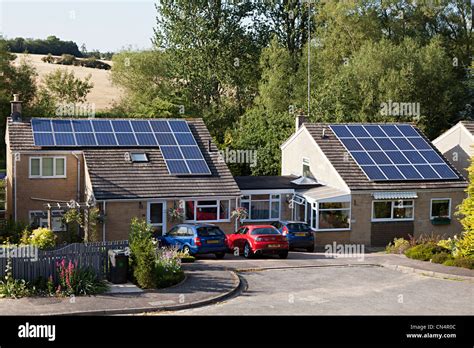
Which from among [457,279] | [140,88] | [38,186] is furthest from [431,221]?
[140,88]

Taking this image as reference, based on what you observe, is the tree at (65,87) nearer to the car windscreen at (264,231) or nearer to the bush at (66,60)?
the bush at (66,60)

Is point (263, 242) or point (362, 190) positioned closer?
point (263, 242)

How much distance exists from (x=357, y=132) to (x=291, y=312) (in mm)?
22615

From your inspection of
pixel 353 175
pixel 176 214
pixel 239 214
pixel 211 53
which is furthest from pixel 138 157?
pixel 211 53

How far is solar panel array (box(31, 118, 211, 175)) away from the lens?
116 feet

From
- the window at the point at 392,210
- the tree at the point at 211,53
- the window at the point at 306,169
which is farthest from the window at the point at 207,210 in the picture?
the tree at the point at 211,53

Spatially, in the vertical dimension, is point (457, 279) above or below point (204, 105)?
below

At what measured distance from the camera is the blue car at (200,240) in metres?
29.4

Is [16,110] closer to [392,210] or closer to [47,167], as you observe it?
[47,167]

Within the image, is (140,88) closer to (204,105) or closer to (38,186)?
(204,105)

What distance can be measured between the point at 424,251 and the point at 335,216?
689 cm

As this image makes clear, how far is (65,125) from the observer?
3656cm

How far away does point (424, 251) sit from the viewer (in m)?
29.6

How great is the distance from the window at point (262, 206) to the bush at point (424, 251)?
948 centimetres
